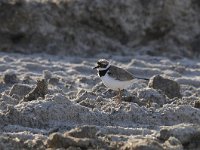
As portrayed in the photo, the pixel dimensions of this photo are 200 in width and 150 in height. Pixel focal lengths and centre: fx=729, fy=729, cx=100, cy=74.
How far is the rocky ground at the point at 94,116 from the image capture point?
7078mm

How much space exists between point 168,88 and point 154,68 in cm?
287

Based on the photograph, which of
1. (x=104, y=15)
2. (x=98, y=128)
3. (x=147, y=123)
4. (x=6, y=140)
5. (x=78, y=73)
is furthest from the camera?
(x=104, y=15)

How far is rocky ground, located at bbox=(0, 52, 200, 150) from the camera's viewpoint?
708 cm

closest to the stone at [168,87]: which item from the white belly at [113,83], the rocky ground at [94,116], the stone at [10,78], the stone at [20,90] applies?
the rocky ground at [94,116]

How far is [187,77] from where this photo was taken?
41.8 feet

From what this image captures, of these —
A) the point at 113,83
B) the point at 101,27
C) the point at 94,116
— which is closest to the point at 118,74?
the point at 113,83

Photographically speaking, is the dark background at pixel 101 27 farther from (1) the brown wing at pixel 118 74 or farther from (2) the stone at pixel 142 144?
(2) the stone at pixel 142 144

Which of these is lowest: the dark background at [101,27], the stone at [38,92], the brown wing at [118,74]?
the stone at [38,92]

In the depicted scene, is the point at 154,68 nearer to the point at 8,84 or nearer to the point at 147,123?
the point at 8,84

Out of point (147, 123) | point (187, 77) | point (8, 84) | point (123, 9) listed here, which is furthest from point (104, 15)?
point (147, 123)

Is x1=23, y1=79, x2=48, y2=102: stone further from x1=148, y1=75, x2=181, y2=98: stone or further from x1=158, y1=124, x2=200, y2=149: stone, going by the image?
x1=158, y1=124, x2=200, y2=149: stone

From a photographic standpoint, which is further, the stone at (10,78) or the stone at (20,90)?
the stone at (10,78)

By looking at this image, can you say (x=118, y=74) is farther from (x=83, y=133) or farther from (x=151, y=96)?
(x=83, y=133)

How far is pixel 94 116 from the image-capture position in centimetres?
821
